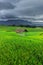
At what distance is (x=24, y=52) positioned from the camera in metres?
26.8

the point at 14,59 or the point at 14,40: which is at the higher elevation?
the point at 14,40

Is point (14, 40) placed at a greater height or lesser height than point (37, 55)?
greater

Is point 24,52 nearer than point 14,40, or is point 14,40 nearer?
point 24,52

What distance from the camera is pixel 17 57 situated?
84.4ft

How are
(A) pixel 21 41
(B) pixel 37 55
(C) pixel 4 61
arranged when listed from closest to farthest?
(C) pixel 4 61
(B) pixel 37 55
(A) pixel 21 41

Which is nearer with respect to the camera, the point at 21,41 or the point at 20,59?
the point at 20,59

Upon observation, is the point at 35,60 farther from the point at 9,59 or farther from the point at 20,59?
the point at 9,59

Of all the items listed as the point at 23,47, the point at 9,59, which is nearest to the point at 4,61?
the point at 9,59

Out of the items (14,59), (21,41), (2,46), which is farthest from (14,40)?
(14,59)

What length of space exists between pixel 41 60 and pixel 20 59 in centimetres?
326

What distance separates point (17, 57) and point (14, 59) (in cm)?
59

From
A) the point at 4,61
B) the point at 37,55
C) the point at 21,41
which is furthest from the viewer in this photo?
the point at 21,41

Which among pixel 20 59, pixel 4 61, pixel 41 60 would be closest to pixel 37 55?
pixel 41 60

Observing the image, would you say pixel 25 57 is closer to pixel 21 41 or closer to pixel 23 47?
pixel 23 47
